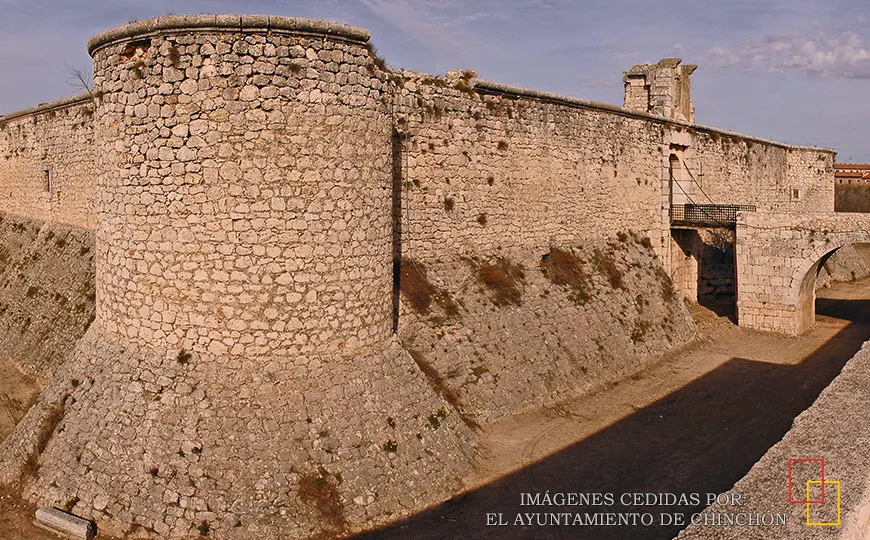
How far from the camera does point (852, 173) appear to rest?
56875mm

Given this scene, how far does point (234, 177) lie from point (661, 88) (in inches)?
750

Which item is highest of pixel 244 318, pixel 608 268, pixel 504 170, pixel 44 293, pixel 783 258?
pixel 504 170

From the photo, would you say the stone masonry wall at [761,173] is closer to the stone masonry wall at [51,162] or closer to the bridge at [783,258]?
the bridge at [783,258]

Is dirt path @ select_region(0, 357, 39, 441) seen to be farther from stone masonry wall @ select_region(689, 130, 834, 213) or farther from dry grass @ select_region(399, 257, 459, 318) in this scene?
stone masonry wall @ select_region(689, 130, 834, 213)

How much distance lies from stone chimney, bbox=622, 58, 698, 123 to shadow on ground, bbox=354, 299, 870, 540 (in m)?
10.7

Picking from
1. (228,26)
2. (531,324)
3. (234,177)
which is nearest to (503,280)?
(531,324)

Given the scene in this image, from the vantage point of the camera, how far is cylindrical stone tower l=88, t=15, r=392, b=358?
9211mm

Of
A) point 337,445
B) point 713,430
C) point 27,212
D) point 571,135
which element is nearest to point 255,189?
point 337,445

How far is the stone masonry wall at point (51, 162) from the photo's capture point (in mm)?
17812

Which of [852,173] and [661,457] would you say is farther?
[852,173]

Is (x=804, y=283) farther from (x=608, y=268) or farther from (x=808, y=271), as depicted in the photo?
(x=608, y=268)

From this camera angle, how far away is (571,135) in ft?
60.2

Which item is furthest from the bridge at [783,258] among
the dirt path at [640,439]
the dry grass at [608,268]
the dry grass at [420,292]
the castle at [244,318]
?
the castle at [244,318]

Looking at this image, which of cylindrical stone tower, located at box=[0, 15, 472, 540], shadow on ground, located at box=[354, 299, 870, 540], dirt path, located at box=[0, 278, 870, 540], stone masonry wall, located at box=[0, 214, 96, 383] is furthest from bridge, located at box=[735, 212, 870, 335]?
stone masonry wall, located at box=[0, 214, 96, 383]
